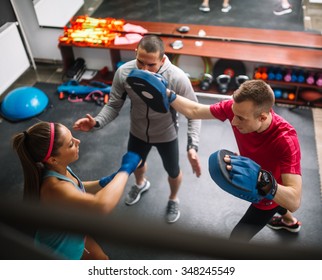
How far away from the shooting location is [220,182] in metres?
1.70

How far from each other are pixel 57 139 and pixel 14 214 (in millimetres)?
1408

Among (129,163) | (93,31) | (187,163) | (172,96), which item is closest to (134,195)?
(187,163)

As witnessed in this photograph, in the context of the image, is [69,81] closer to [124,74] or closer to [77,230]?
[124,74]

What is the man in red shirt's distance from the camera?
1.71 meters

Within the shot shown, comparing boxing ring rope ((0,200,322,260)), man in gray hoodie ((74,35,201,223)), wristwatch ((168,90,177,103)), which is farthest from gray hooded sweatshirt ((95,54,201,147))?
boxing ring rope ((0,200,322,260))

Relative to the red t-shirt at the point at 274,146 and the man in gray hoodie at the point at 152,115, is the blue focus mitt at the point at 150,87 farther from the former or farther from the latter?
the red t-shirt at the point at 274,146

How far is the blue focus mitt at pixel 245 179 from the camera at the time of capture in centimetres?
161

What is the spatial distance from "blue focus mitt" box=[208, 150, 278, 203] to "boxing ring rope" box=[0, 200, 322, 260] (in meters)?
1.22

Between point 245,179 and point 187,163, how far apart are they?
2.15m

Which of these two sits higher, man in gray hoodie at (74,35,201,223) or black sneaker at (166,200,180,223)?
man in gray hoodie at (74,35,201,223)

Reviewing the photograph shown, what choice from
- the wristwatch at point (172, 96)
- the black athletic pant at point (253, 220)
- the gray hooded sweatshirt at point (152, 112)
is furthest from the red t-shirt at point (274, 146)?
the gray hooded sweatshirt at point (152, 112)

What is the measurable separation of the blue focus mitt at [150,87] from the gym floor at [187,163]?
3.11 feet

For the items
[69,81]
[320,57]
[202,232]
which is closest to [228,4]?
[320,57]

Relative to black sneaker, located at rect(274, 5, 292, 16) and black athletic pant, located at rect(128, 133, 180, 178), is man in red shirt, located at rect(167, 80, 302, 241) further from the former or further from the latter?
black sneaker, located at rect(274, 5, 292, 16)
